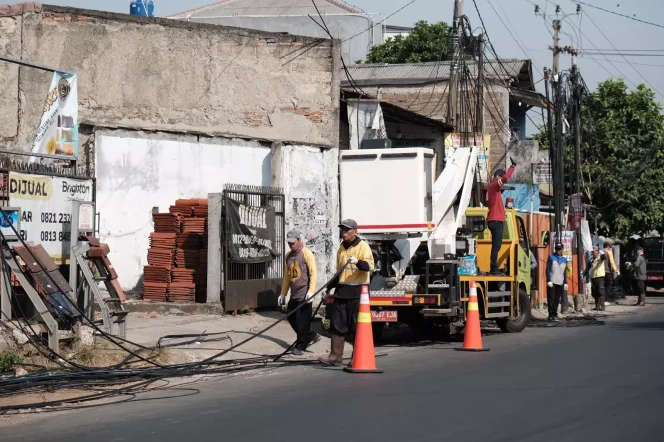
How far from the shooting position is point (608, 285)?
35.2 metres

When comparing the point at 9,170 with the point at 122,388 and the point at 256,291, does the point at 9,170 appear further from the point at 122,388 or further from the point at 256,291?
the point at 256,291

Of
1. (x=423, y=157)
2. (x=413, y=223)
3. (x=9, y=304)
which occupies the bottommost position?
(x=9, y=304)

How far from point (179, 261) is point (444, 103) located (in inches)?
759

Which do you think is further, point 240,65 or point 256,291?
point 240,65

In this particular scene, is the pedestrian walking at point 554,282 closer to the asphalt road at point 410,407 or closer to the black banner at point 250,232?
the black banner at point 250,232

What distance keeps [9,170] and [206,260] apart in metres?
5.96

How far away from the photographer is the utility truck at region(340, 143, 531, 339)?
15945 mm

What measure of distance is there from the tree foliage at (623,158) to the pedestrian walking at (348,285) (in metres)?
28.6

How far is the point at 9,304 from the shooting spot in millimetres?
12867

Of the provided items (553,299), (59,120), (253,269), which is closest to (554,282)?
(553,299)

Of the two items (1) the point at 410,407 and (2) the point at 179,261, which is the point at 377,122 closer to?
(2) the point at 179,261

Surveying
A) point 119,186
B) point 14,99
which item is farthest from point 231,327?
point 14,99

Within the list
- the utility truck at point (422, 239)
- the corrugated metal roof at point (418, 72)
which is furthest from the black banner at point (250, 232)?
Answer: the corrugated metal roof at point (418, 72)

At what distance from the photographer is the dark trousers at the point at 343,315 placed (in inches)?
497
